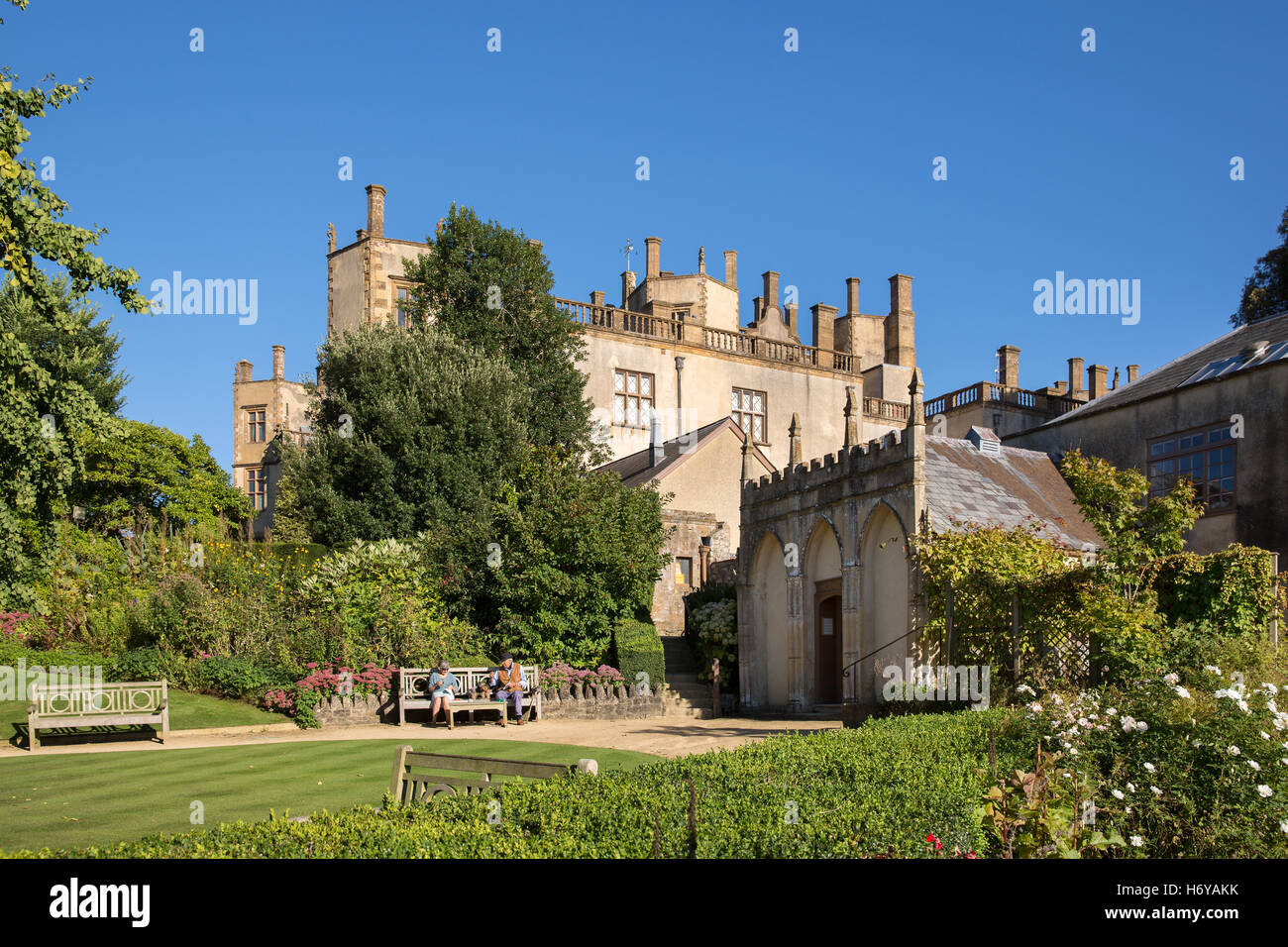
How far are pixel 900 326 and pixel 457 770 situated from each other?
4465 centimetres

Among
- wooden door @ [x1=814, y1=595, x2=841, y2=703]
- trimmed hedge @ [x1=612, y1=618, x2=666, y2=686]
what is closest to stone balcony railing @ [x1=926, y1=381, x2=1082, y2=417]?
wooden door @ [x1=814, y1=595, x2=841, y2=703]

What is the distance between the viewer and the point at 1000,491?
77.5 feet

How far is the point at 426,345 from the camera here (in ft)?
100

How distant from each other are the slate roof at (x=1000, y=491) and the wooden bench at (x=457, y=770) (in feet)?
45.3

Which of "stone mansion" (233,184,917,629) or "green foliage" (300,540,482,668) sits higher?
"stone mansion" (233,184,917,629)

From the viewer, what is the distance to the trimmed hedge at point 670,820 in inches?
229

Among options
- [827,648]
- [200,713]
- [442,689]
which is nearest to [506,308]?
[827,648]

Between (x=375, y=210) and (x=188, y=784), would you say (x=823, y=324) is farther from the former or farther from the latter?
(x=188, y=784)

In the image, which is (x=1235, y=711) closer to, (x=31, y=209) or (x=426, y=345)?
(x=31, y=209)

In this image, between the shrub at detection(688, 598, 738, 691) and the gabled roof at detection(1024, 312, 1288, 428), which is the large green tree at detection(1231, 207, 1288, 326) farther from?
the shrub at detection(688, 598, 738, 691)

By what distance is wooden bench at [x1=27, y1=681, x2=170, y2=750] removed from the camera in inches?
647

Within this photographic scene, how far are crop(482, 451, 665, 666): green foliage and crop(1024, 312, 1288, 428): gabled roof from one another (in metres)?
13.4
